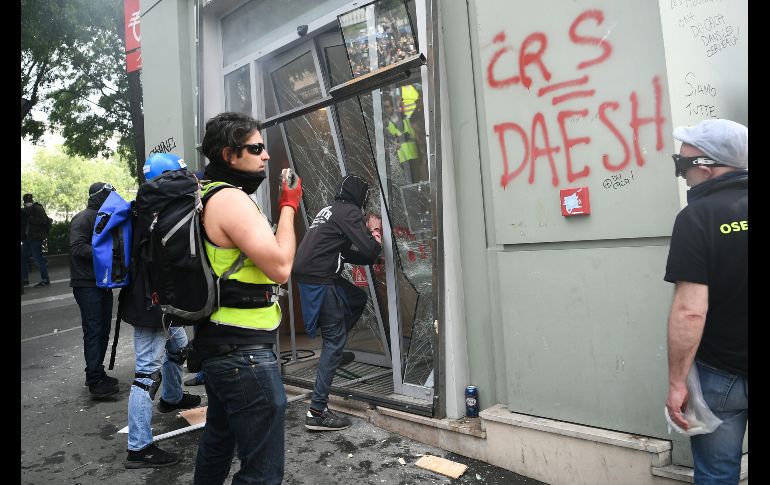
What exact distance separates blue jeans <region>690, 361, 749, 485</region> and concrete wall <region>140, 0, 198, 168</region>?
5657 mm

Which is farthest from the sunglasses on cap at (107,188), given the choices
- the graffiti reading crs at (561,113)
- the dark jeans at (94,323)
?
the graffiti reading crs at (561,113)

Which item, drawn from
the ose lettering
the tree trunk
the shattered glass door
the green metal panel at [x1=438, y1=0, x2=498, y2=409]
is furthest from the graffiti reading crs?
the tree trunk

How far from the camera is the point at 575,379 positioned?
317 centimetres

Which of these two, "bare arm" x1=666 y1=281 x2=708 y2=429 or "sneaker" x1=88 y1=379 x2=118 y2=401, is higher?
"bare arm" x1=666 y1=281 x2=708 y2=429

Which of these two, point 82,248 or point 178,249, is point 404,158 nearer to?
point 178,249

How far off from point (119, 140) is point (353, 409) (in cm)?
1844

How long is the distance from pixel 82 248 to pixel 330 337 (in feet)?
8.44

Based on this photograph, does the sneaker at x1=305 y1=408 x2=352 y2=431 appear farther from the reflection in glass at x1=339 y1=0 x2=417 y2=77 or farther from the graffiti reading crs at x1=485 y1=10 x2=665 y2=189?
the reflection in glass at x1=339 y1=0 x2=417 y2=77

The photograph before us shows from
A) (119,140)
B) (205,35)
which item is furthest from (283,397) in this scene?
(119,140)

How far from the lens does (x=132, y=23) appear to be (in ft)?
24.9

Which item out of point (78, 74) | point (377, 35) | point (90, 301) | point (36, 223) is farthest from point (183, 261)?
point (78, 74)

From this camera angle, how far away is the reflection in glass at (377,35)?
405 centimetres

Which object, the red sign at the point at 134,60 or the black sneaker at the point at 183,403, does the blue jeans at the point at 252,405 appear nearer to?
the black sneaker at the point at 183,403

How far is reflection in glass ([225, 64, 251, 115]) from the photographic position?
597cm
